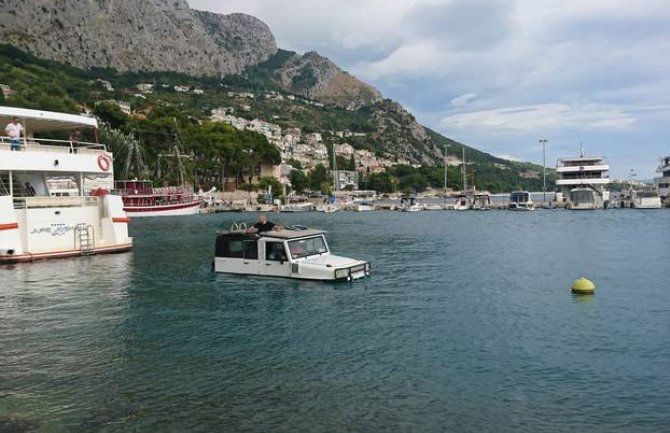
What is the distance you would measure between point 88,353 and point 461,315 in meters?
14.4

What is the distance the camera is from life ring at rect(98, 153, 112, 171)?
1705 inches

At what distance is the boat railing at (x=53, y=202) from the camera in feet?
125

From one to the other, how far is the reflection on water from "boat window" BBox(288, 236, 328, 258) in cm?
222

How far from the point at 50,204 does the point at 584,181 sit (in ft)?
447

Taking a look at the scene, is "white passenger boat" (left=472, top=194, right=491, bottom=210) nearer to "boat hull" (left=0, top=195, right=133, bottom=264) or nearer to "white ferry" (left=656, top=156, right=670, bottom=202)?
"white ferry" (left=656, top=156, right=670, bottom=202)

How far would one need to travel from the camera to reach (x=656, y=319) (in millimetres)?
21750

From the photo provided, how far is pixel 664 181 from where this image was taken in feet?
464

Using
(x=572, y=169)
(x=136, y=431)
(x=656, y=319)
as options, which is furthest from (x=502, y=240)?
(x=572, y=169)

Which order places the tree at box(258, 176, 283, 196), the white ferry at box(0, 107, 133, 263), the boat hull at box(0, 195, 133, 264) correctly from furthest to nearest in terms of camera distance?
the tree at box(258, 176, 283, 196) < the white ferry at box(0, 107, 133, 263) < the boat hull at box(0, 195, 133, 264)

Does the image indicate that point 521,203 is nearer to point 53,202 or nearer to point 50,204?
point 53,202

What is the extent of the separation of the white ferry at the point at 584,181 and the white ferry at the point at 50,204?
12038 centimetres

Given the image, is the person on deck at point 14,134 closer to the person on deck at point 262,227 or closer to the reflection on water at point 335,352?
the reflection on water at point 335,352

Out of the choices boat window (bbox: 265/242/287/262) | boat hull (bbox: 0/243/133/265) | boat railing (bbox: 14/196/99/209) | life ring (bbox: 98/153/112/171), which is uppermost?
life ring (bbox: 98/153/112/171)

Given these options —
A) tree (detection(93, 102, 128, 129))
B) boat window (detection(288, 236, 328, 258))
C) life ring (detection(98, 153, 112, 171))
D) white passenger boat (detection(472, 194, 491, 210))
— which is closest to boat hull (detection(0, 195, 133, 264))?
life ring (detection(98, 153, 112, 171))
